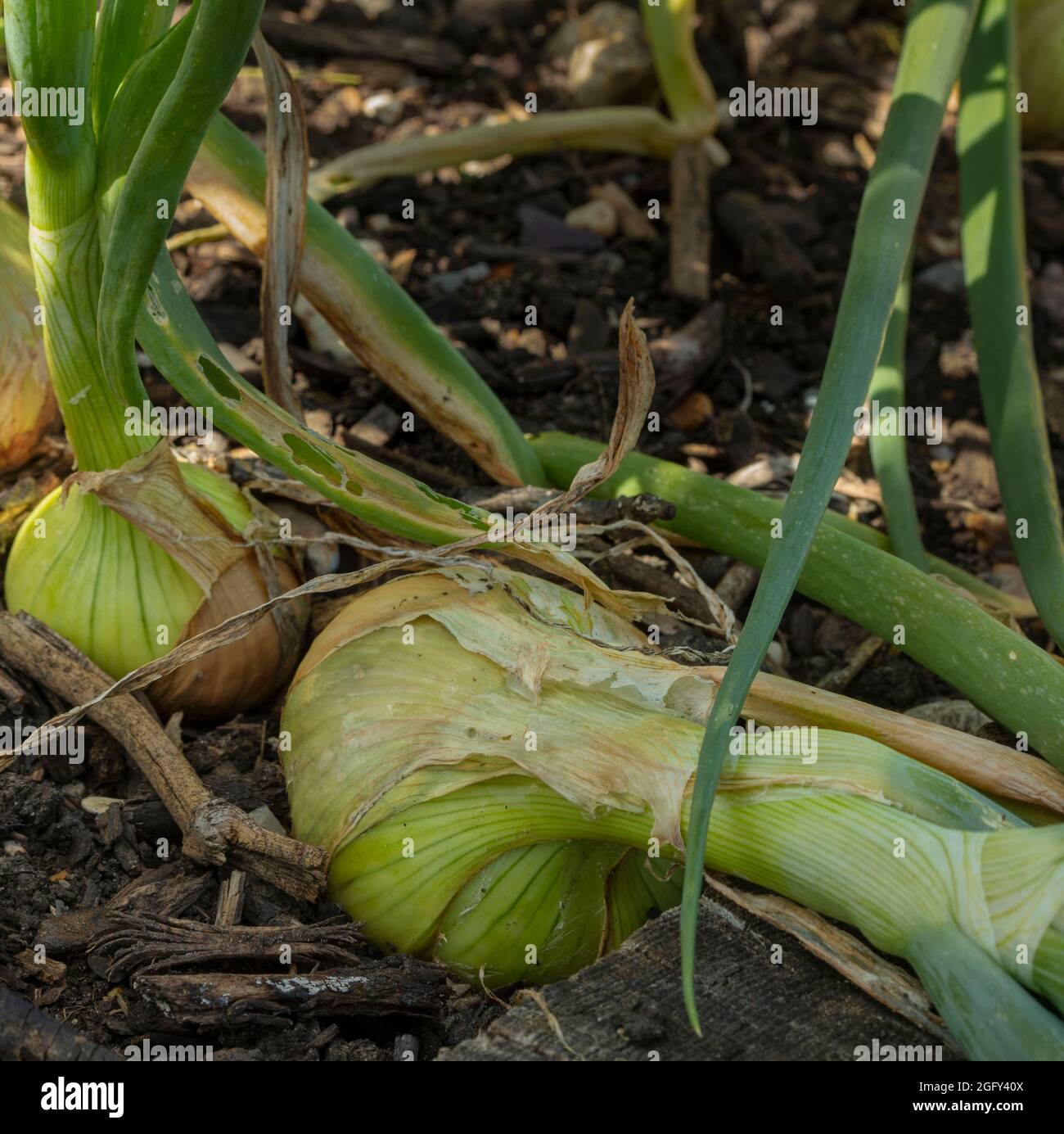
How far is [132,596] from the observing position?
131 centimetres

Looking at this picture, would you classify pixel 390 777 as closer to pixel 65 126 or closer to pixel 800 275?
pixel 65 126

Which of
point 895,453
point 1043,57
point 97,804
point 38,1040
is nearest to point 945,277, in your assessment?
point 1043,57

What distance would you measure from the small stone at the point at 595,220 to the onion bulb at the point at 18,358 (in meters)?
1.05

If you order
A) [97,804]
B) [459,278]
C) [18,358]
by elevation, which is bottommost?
[97,804]

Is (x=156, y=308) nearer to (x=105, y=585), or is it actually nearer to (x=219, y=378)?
(x=219, y=378)

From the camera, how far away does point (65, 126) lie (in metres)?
1.13

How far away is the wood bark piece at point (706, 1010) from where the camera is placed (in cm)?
94

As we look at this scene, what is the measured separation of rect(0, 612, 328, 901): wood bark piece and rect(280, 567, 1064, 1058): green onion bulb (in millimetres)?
32

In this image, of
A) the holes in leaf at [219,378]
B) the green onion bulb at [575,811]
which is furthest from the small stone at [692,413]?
the holes in leaf at [219,378]

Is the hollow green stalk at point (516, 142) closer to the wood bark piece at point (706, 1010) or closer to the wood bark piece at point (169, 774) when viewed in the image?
the wood bark piece at point (169, 774)

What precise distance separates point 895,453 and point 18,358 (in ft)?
3.58

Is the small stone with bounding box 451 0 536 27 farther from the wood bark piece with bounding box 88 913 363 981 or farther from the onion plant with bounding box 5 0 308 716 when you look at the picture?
the wood bark piece with bounding box 88 913 363 981

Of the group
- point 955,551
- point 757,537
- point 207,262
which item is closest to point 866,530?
point 757,537

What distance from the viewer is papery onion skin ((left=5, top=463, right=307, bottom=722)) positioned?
1.30 metres
